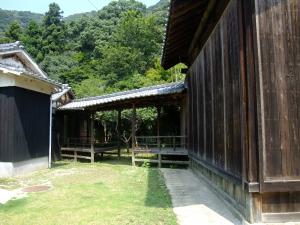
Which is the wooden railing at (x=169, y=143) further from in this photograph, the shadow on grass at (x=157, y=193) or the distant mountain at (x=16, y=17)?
the distant mountain at (x=16, y=17)

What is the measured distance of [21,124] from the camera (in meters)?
12.0

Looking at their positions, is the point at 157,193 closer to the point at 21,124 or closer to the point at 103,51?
the point at 21,124

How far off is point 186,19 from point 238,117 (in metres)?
4.31

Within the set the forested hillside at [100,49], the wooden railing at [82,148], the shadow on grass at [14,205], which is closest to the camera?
the shadow on grass at [14,205]

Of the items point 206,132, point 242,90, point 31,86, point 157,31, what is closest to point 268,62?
point 242,90

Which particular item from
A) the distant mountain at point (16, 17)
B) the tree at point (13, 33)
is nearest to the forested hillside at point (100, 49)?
the tree at point (13, 33)

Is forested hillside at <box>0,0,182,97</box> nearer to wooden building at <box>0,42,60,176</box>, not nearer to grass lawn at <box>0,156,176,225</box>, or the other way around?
wooden building at <box>0,42,60,176</box>

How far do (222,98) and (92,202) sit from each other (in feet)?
12.8

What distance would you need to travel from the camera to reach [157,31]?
35.8 metres

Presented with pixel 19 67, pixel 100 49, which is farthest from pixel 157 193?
pixel 100 49

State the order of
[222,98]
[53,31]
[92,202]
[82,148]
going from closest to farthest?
[222,98] < [92,202] < [82,148] < [53,31]

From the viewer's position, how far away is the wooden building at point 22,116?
11.4 metres

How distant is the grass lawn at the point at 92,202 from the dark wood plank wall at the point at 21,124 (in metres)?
1.16

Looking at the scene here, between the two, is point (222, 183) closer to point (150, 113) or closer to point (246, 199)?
point (246, 199)
